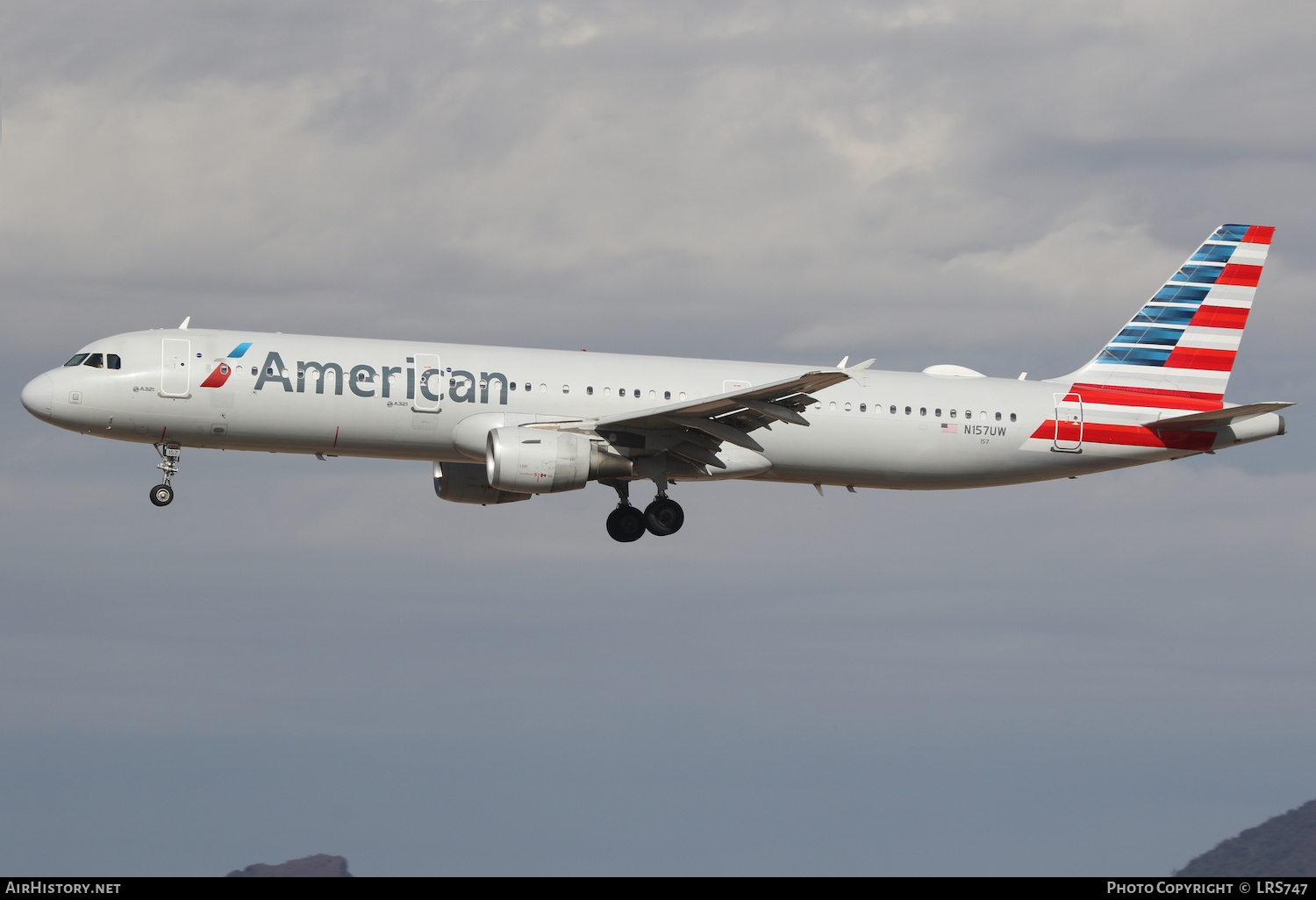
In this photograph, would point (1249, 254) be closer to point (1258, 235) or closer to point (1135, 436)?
point (1258, 235)

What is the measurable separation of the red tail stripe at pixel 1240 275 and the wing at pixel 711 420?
52.2 ft

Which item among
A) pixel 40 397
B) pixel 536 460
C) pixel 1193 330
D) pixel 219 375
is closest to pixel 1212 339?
pixel 1193 330

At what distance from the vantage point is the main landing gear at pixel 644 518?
39.6 m

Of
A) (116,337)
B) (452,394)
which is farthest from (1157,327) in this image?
(116,337)

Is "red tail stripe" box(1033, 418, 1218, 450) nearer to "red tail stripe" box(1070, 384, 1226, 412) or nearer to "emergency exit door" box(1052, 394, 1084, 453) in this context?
"emergency exit door" box(1052, 394, 1084, 453)

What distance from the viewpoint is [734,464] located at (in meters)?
39.0

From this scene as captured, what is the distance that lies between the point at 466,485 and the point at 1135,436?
19.3 m

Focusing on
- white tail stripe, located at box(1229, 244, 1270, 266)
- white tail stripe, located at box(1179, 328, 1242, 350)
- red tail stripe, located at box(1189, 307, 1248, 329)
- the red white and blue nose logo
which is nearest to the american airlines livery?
the red white and blue nose logo

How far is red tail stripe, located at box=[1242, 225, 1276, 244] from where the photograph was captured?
1817 inches

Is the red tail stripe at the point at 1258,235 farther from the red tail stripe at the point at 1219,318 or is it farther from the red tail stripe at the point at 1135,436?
the red tail stripe at the point at 1135,436

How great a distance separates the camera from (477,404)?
1469 inches

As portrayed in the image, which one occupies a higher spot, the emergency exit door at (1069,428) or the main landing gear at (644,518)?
the emergency exit door at (1069,428)

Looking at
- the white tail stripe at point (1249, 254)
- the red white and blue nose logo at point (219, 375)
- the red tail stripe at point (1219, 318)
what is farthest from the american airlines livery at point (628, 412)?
the white tail stripe at point (1249, 254)

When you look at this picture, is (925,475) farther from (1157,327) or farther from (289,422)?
(289,422)
